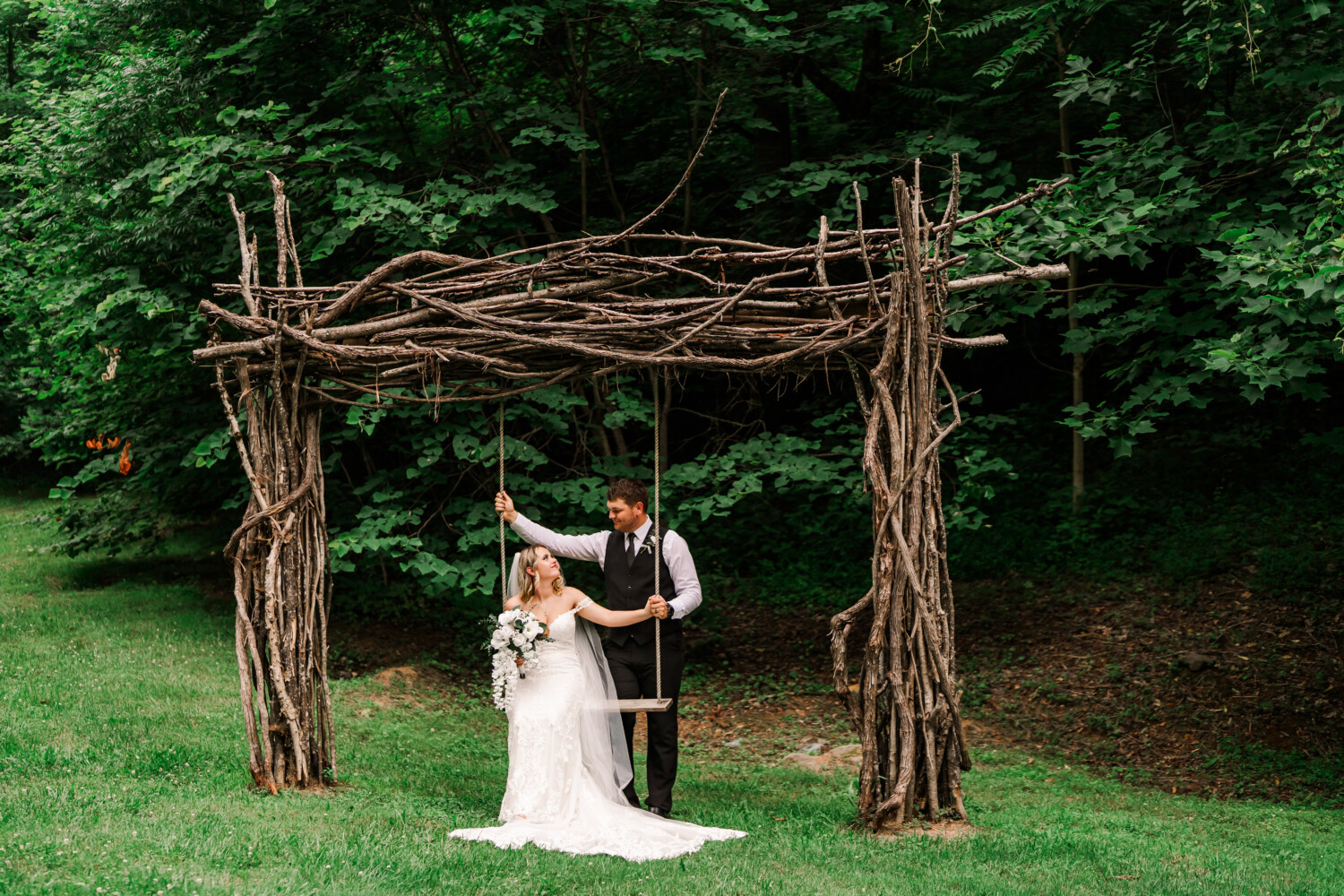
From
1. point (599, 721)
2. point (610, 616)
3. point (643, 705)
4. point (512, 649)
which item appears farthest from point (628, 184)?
point (643, 705)

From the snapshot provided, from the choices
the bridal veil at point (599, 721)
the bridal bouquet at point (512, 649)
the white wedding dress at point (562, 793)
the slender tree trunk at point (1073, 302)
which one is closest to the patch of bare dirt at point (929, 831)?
the white wedding dress at point (562, 793)

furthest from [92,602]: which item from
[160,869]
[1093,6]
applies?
[1093,6]

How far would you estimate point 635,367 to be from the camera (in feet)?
21.5

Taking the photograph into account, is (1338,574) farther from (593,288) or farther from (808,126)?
(593,288)

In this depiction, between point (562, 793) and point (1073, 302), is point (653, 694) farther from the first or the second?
point (1073, 302)

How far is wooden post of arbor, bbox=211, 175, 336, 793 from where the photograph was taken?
663 centimetres

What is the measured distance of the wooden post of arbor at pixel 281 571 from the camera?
6.63 metres

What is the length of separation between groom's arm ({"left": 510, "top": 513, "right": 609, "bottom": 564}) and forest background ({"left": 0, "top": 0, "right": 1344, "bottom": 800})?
1331mm

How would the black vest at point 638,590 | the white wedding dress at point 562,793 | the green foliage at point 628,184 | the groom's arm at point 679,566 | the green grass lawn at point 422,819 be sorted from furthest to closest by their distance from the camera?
the green foliage at point 628,184 < the black vest at point 638,590 < the groom's arm at point 679,566 < the white wedding dress at point 562,793 < the green grass lawn at point 422,819

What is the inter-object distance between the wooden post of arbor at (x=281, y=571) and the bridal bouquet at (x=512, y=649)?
1.07 meters

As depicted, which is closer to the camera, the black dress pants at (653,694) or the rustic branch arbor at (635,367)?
the rustic branch arbor at (635,367)

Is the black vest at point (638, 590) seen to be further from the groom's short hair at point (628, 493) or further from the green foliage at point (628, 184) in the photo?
the green foliage at point (628, 184)

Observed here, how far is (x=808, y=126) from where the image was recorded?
13.2m

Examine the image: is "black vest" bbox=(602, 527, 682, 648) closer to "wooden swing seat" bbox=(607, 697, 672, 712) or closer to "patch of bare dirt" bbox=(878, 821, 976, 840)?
"wooden swing seat" bbox=(607, 697, 672, 712)
